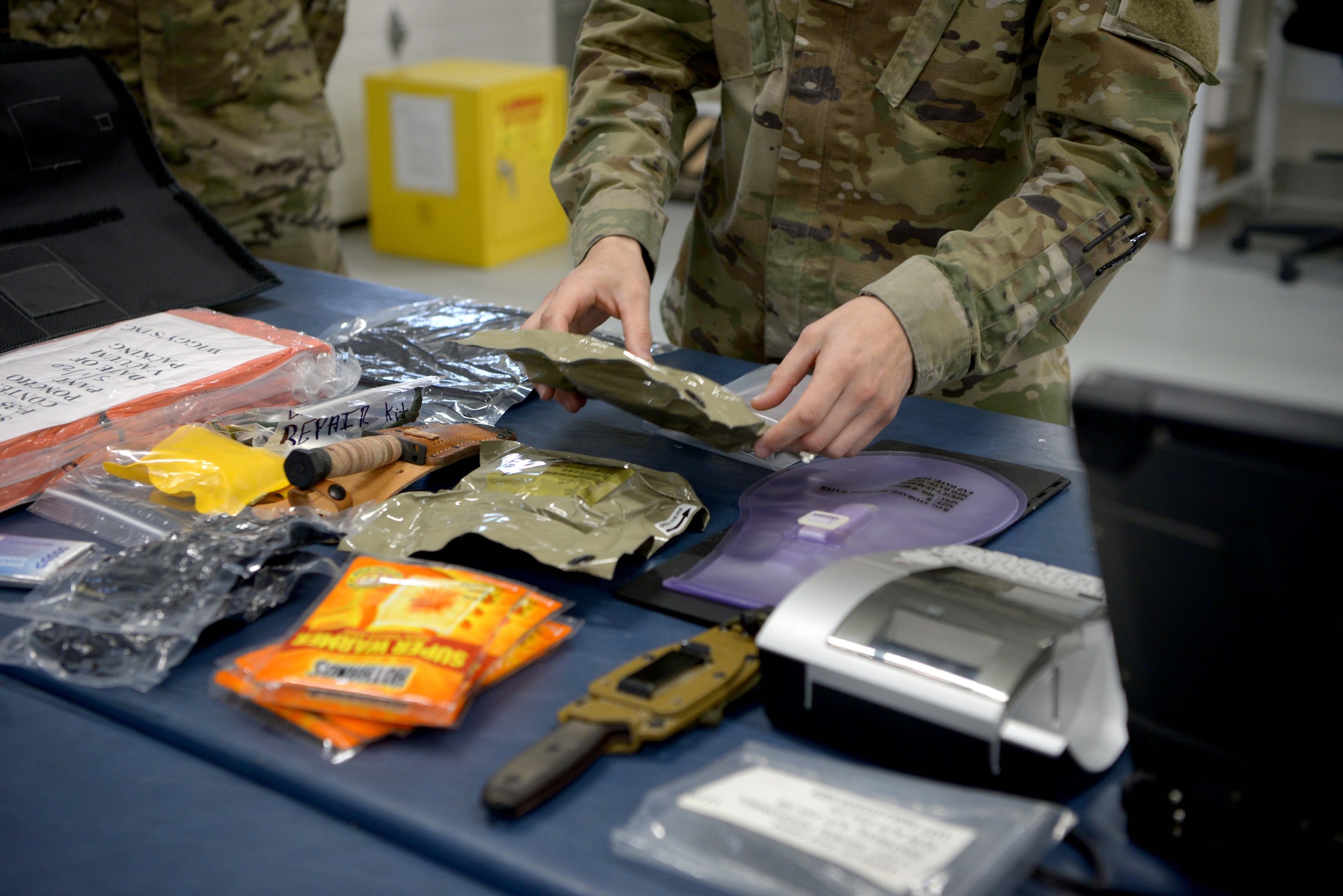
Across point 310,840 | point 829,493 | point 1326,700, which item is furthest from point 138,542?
point 1326,700

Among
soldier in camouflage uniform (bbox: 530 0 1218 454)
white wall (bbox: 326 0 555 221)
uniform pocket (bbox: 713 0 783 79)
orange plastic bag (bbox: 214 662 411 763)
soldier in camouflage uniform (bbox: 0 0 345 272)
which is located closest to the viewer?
orange plastic bag (bbox: 214 662 411 763)

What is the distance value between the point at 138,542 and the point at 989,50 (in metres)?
0.89

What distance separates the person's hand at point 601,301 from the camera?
1089 millimetres

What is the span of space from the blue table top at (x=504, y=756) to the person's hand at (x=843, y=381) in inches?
4.3

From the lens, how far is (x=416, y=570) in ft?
2.65

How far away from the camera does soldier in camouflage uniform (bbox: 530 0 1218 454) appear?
1.00 metres

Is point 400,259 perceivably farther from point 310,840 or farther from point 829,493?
point 310,840

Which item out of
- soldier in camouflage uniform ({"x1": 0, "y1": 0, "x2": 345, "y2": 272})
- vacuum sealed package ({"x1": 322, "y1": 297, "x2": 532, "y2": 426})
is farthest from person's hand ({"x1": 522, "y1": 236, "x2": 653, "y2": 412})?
soldier in camouflage uniform ({"x1": 0, "y1": 0, "x2": 345, "y2": 272})

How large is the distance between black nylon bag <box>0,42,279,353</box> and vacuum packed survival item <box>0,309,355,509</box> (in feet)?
0.46

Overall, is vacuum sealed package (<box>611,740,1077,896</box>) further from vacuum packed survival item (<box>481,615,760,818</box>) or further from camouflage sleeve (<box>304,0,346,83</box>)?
camouflage sleeve (<box>304,0,346,83</box>)

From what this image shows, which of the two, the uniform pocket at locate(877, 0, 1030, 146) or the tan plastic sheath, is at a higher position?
the uniform pocket at locate(877, 0, 1030, 146)

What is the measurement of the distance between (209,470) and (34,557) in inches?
5.7

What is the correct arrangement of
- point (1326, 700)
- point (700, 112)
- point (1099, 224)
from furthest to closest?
point (700, 112), point (1099, 224), point (1326, 700)

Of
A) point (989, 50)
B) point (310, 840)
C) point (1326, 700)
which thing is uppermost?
point (989, 50)
